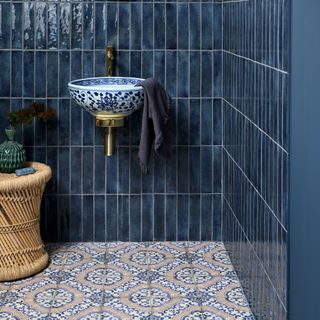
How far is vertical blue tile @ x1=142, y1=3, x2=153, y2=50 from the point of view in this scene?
13.4ft

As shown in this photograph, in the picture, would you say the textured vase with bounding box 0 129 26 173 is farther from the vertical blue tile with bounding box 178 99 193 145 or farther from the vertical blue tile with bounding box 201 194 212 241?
the vertical blue tile with bounding box 201 194 212 241

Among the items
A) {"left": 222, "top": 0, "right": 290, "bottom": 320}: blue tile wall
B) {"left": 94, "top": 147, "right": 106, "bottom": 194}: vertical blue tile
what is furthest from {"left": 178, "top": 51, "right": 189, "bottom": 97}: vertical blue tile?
{"left": 94, "top": 147, "right": 106, "bottom": 194}: vertical blue tile

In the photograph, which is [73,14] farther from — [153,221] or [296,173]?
[296,173]

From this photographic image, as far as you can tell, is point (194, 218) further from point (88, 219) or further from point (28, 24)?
point (28, 24)

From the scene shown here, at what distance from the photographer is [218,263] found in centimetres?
385

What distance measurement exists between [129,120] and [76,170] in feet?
1.43

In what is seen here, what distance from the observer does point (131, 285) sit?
3.51 metres

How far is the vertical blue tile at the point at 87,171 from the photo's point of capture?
165 inches

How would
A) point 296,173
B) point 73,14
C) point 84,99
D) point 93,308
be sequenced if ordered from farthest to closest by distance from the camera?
point 73,14 < point 84,99 < point 93,308 < point 296,173

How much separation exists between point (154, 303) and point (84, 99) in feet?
3.76

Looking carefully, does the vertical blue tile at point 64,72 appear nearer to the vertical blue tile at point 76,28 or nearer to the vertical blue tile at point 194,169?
the vertical blue tile at point 76,28

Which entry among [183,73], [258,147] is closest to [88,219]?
[183,73]

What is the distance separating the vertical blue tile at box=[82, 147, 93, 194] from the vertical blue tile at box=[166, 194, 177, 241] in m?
0.47

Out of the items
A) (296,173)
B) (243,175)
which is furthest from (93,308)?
(296,173)
